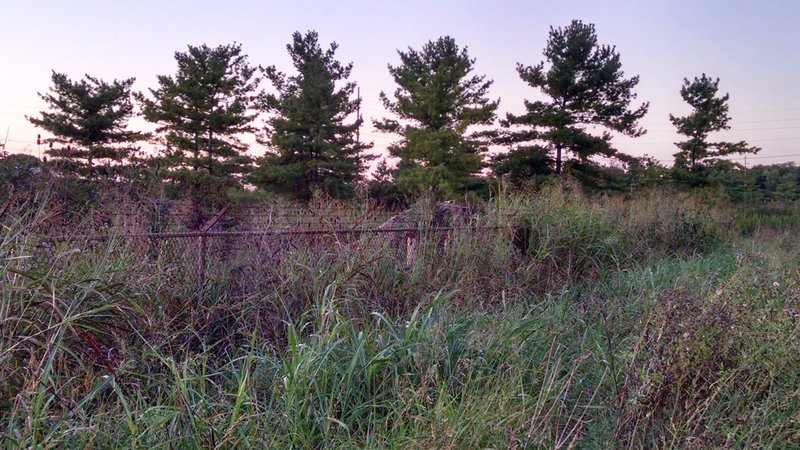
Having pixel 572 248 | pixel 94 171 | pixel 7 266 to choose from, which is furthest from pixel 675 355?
pixel 94 171

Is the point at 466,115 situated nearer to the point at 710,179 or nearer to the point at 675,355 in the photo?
the point at 710,179

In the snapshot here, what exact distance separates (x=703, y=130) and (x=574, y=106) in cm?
877

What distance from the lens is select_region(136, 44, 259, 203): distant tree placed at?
1184 inches

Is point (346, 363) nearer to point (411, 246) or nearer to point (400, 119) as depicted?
point (411, 246)

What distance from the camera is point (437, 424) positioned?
2686 millimetres

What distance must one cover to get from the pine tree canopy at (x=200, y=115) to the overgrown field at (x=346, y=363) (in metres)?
26.8

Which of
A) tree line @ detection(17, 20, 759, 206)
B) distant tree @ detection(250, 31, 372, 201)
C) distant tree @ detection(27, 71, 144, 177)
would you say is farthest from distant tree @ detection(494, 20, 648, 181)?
distant tree @ detection(27, 71, 144, 177)

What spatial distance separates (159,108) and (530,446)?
31.9 m

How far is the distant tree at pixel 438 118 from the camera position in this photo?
29031 mm

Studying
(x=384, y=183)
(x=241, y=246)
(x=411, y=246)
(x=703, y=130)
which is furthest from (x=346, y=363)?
(x=703, y=130)

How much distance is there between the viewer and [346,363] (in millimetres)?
3270

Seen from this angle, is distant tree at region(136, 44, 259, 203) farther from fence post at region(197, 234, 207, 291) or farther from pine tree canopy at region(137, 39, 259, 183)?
fence post at region(197, 234, 207, 291)

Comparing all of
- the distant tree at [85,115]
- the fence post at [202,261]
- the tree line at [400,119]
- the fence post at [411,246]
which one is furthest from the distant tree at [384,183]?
the fence post at [202,261]

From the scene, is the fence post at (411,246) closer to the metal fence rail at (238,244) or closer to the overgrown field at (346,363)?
→ the metal fence rail at (238,244)
